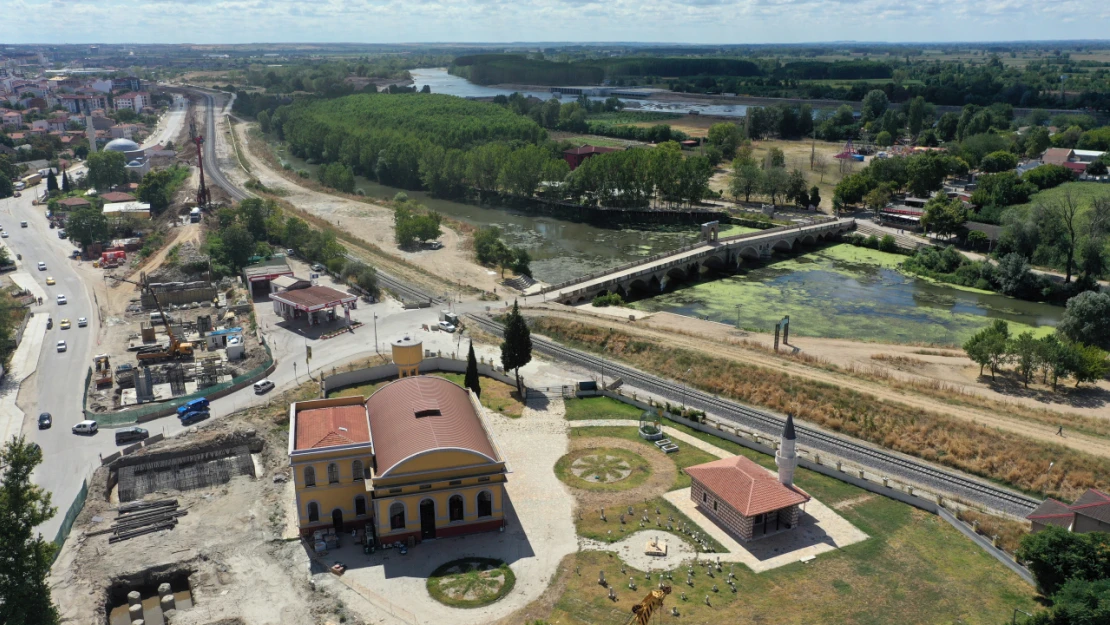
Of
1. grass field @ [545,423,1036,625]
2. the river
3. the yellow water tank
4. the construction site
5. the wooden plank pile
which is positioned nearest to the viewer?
grass field @ [545,423,1036,625]

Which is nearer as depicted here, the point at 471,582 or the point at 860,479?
the point at 471,582

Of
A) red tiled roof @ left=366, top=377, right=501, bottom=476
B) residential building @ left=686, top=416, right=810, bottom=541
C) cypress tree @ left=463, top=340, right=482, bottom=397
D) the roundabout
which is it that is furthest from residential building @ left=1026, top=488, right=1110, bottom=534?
cypress tree @ left=463, top=340, right=482, bottom=397

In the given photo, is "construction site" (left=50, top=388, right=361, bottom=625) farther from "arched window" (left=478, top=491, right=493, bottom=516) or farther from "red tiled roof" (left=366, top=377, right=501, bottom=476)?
"arched window" (left=478, top=491, right=493, bottom=516)

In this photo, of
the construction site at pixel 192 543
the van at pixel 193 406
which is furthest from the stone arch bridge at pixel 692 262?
the construction site at pixel 192 543

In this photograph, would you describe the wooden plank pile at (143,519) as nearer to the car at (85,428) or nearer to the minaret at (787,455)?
the car at (85,428)

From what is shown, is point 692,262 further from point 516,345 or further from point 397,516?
point 397,516

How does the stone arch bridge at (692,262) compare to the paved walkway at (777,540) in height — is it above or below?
above

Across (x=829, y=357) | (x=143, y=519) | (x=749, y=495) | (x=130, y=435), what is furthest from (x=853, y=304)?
(x=143, y=519)
